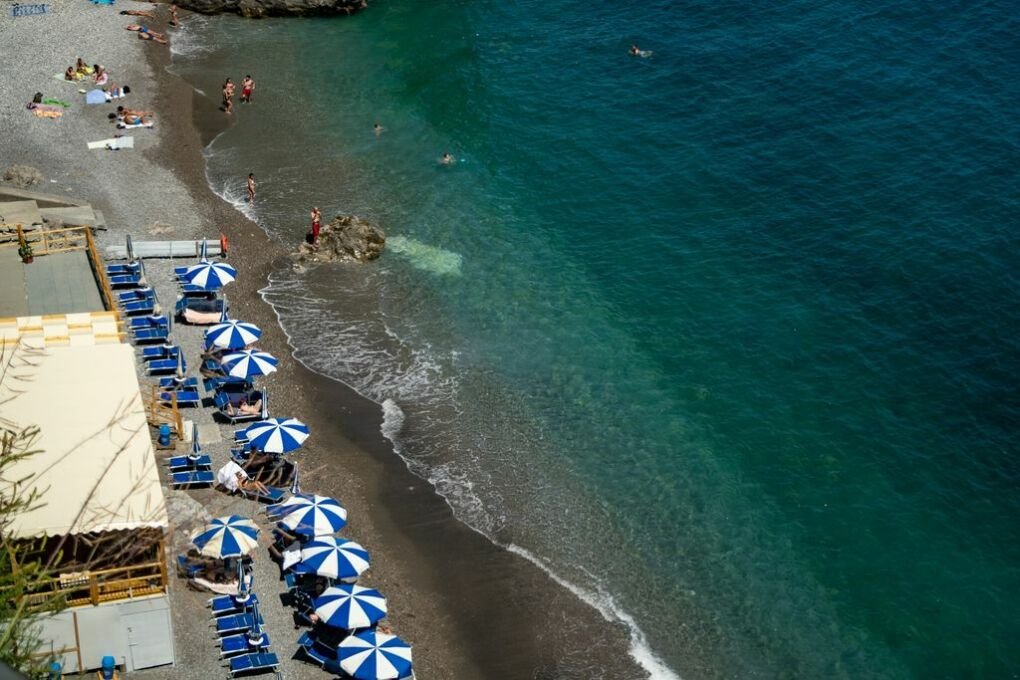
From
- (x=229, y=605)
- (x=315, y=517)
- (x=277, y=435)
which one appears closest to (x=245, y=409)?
(x=277, y=435)

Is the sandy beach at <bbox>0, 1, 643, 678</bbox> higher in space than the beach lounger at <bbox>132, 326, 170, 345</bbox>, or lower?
lower

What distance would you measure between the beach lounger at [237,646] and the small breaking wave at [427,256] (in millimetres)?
20269

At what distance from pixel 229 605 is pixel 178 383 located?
9.47 metres

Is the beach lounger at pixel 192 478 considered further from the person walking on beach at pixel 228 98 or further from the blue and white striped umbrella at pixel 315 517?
the person walking on beach at pixel 228 98

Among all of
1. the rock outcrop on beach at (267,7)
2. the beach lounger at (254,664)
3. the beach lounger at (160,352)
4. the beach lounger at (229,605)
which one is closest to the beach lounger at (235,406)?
the beach lounger at (160,352)

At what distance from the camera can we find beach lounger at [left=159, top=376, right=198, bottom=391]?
1380 inches

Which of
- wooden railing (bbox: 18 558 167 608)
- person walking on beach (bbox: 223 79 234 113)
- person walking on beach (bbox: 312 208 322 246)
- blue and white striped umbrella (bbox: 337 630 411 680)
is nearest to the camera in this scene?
wooden railing (bbox: 18 558 167 608)

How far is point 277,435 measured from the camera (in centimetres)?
3262

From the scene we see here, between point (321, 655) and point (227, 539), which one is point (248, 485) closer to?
point (227, 539)

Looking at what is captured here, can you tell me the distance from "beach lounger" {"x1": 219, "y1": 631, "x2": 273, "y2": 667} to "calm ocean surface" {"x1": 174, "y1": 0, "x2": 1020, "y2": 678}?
8599 mm

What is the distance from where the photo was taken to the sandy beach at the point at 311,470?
1161 inches

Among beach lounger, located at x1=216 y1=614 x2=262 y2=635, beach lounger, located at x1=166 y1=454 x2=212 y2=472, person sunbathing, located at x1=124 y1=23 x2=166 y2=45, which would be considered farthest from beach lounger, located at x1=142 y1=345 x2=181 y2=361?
person sunbathing, located at x1=124 y1=23 x2=166 y2=45

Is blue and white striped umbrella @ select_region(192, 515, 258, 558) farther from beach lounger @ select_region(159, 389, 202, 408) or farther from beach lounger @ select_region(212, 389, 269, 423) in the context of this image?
beach lounger @ select_region(159, 389, 202, 408)

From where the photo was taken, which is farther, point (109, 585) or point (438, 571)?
point (438, 571)
